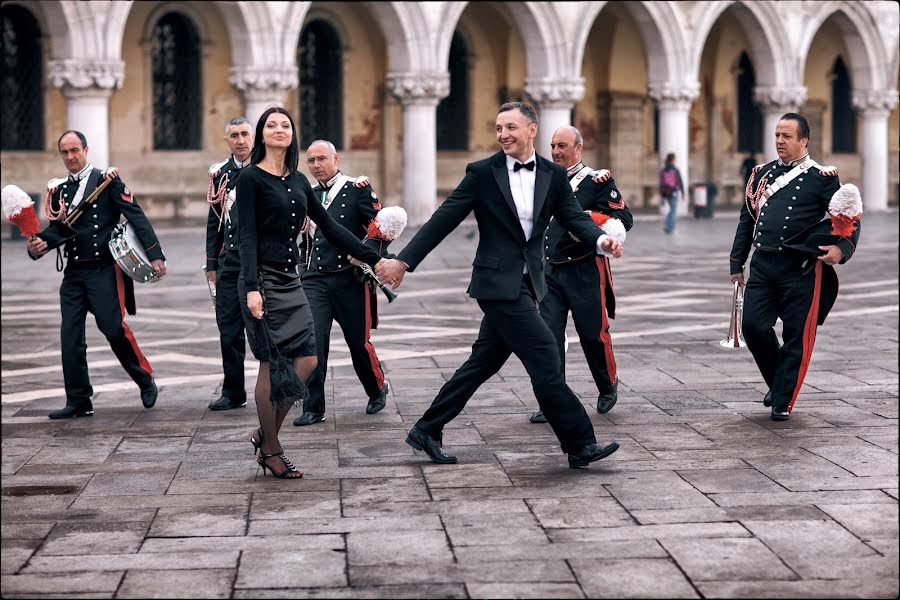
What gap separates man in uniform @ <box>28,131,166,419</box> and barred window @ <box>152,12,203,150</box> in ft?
60.1

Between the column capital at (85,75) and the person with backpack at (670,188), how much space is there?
9127 mm

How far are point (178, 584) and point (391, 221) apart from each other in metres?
3.25

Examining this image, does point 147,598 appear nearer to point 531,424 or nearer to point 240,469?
point 240,469

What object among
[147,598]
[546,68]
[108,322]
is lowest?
[147,598]

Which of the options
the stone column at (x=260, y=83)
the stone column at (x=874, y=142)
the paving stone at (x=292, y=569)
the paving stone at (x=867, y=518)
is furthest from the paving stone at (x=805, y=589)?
the stone column at (x=874, y=142)

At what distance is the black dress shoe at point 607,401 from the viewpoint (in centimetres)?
828

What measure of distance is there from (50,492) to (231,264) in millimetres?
2338

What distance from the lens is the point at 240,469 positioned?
6.79 m

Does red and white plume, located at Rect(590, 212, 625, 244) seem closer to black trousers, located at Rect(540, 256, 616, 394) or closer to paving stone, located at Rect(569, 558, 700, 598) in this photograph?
black trousers, located at Rect(540, 256, 616, 394)

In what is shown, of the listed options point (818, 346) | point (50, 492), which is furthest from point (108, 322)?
point (818, 346)

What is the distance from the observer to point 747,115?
35.6 m

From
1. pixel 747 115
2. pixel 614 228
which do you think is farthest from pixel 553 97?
pixel 614 228

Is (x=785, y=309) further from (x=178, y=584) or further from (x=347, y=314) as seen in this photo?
(x=178, y=584)

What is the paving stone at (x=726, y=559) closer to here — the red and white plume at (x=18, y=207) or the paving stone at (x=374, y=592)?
the paving stone at (x=374, y=592)
